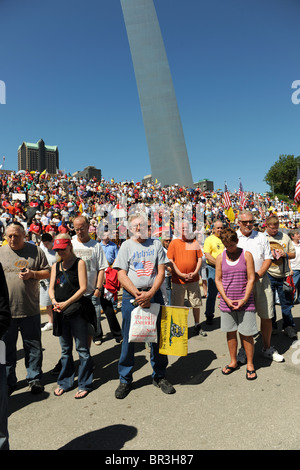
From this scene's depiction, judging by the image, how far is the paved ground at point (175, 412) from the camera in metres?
2.41

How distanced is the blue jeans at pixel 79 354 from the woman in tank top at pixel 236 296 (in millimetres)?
1601

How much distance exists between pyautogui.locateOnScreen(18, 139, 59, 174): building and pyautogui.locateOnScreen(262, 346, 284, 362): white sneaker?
420 ft

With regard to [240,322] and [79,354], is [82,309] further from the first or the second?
[240,322]

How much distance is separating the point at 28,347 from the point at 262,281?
3.02 m

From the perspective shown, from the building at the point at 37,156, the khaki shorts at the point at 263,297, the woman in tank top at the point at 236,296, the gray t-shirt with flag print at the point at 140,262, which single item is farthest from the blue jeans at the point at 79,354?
the building at the point at 37,156

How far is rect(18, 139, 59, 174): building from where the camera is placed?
125m

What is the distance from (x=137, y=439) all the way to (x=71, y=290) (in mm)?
1565

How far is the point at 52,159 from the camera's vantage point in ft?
444

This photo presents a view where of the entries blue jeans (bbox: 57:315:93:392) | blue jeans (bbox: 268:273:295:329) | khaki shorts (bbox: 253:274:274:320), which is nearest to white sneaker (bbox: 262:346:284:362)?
khaki shorts (bbox: 253:274:274:320)

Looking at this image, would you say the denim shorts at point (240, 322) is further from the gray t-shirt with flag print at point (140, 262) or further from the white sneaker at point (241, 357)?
the gray t-shirt with flag print at point (140, 262)

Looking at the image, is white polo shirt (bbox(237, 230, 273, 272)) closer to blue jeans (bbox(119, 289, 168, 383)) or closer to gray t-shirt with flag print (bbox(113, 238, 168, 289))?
gray t-shirt with flag print (bbox(113, 238, 168, 289))

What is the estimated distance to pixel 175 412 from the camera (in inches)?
111
